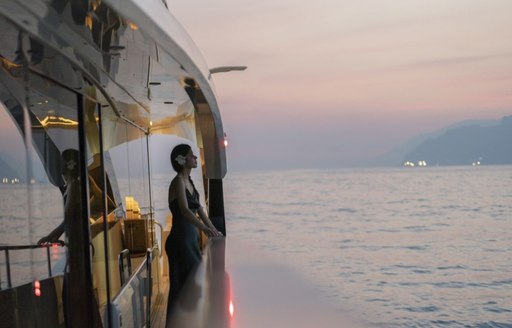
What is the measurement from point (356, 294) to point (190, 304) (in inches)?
824

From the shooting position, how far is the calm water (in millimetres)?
24266

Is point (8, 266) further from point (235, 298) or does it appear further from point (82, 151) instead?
point (235, 298)

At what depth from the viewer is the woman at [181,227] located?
7531 millimetres

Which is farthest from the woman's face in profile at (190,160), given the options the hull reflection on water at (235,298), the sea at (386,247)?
the sea at (386,247)

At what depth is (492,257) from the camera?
123 ft

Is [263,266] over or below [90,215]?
below

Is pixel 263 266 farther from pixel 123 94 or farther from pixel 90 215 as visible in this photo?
pixel 90 215

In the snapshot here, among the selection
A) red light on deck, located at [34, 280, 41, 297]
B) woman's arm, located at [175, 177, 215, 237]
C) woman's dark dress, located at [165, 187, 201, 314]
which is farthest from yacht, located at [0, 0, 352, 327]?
woman's dark dress, located at [165, 187, 201, 314]

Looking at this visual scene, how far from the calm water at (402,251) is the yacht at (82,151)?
639 inches

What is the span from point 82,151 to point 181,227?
3744 mm

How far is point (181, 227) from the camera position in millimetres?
7691

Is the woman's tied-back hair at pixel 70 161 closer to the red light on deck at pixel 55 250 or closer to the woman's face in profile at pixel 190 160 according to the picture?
the red light on deck at pixel 55 250

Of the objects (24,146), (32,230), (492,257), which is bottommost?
(492,257)

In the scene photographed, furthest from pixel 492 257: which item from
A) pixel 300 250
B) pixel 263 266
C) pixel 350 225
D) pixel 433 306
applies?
pixel 263 266
